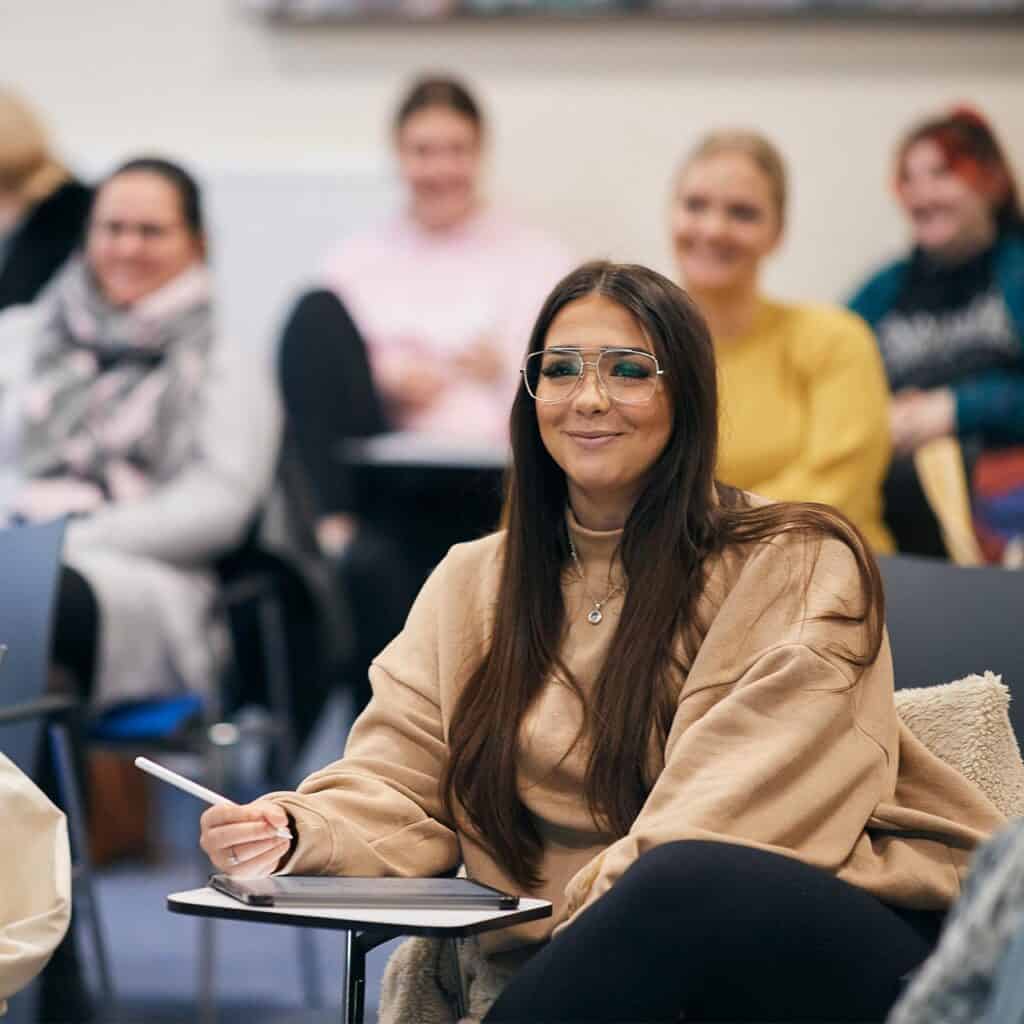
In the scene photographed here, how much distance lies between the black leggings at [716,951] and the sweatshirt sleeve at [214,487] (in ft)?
6.56

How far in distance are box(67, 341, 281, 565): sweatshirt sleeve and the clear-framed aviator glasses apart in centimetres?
168

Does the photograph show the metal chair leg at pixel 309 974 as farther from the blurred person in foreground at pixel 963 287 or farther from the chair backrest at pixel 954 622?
the blurred person in foreground at pixel 963 287

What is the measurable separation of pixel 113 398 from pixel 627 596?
2.03 m

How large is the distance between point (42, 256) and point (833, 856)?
284 cm

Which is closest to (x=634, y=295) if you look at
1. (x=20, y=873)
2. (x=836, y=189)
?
(x=20, y=873)

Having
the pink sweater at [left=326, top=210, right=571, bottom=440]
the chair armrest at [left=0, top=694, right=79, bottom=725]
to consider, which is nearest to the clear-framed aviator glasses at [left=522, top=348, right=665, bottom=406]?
the chair armrest at [left=0, top=694, right=79, bottom=725]

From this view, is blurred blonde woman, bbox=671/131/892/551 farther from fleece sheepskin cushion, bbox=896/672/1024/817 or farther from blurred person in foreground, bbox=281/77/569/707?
fleece sheepskin cushion, bbox=896/672/1024/817

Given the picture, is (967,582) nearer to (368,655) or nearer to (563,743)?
(563,743)

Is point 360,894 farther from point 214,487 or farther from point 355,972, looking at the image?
point 214,487

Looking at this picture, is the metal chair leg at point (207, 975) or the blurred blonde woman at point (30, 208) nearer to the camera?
the metal chair leg at point (207, 975)

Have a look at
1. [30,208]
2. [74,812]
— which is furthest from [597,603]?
[30,208]

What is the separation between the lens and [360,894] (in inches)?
71.2

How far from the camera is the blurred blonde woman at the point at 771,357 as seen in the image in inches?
146

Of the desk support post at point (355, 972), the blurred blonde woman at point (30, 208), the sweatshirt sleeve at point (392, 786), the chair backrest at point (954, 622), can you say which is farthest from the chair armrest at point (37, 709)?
the blurred blonde woman at point (30, 208)
